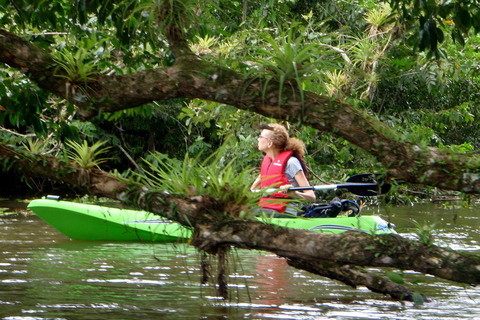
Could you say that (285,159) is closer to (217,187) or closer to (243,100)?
(217,187)

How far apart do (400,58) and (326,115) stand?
8.98 meters

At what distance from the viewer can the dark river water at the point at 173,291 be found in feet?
14.6

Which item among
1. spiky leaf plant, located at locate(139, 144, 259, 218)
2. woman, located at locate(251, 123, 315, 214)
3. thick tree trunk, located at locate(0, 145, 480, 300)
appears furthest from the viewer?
woman, located at locate(251, 123, 315, 214)

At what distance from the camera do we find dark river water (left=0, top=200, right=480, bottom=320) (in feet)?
14.6

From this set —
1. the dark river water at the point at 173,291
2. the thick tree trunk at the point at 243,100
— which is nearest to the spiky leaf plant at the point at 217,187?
the dark river water at the point at 173,291

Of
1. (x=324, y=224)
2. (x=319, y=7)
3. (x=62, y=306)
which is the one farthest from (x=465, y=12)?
(x=319, y=7)

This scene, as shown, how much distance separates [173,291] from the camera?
517cm

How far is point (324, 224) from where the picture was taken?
24.1ft

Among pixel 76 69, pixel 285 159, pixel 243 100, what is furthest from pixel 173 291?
pixel 285 159

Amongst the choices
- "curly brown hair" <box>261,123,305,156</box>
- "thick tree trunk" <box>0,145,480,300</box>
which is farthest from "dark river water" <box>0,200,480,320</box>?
"curly brown hair" <box>261,123,305,156</box>

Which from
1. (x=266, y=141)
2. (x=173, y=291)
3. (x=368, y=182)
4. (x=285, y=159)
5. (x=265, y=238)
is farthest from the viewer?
(x=266, y=141)

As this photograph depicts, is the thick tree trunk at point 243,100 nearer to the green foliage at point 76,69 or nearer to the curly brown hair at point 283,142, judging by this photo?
the green foliage at point 76,69

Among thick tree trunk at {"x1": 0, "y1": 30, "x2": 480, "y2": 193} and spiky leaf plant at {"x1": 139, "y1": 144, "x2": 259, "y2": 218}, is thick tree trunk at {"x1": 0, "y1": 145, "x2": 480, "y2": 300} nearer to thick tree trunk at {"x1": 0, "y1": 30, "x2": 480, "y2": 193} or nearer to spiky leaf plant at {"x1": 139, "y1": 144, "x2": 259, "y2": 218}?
spiky leaf plant at {"x1": 139, "y1": 144, "x2": 259, "y2": 218}

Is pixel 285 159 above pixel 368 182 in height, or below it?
above
